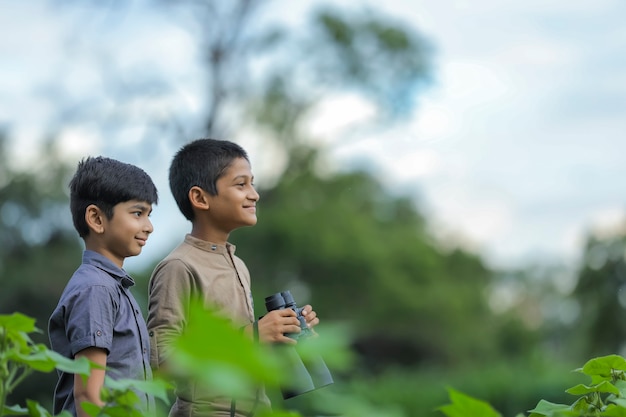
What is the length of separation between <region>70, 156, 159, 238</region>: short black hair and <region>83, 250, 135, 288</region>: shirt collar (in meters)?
0.10

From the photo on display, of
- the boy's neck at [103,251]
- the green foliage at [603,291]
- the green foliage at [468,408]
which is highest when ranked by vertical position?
the green foliage at [603,291]

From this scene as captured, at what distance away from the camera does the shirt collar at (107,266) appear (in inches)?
98.7

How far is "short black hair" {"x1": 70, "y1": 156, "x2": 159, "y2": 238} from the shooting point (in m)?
2.60

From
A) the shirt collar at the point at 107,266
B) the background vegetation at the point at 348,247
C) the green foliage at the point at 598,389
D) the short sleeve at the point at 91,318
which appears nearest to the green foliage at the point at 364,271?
the background vegetation at the point at 348,247

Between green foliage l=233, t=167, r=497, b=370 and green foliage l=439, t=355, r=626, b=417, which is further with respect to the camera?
green foliage l=233, t=167, r=497, b=370

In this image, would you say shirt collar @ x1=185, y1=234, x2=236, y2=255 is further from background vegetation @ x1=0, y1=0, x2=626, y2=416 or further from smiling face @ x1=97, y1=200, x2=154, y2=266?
background vegetation @ x1=0, y1=0, x2=626, y2=416

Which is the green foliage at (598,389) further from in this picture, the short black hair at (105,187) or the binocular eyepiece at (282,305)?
the short black hair at (105,187)

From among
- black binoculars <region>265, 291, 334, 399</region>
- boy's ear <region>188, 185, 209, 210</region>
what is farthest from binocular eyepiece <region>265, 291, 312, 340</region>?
boy's ear <region>188, 185, 209, 210</region>

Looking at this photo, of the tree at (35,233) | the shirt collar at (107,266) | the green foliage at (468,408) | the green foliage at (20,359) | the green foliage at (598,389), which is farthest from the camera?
the tree at (35,233)

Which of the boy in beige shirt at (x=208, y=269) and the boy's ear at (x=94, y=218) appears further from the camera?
the boy in beige shirt at (x=208, y=269)

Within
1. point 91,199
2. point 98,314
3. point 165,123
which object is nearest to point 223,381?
point 98,314

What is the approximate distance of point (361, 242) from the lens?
30.2 meters

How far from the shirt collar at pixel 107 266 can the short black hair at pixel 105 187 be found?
103mm

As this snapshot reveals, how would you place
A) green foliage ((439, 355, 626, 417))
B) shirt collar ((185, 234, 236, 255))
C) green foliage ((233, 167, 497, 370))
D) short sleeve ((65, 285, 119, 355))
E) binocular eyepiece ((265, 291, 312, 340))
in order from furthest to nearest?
green foliage ((233, 167, 497, 370)) < shirt collar ((185, 234, 236, 255)) < binocular eyepiece ((265, 291, 312, 340)) < short sleeve ((65, 285, 119, 355)) < green foliage ((439, 355, 626, 417))
